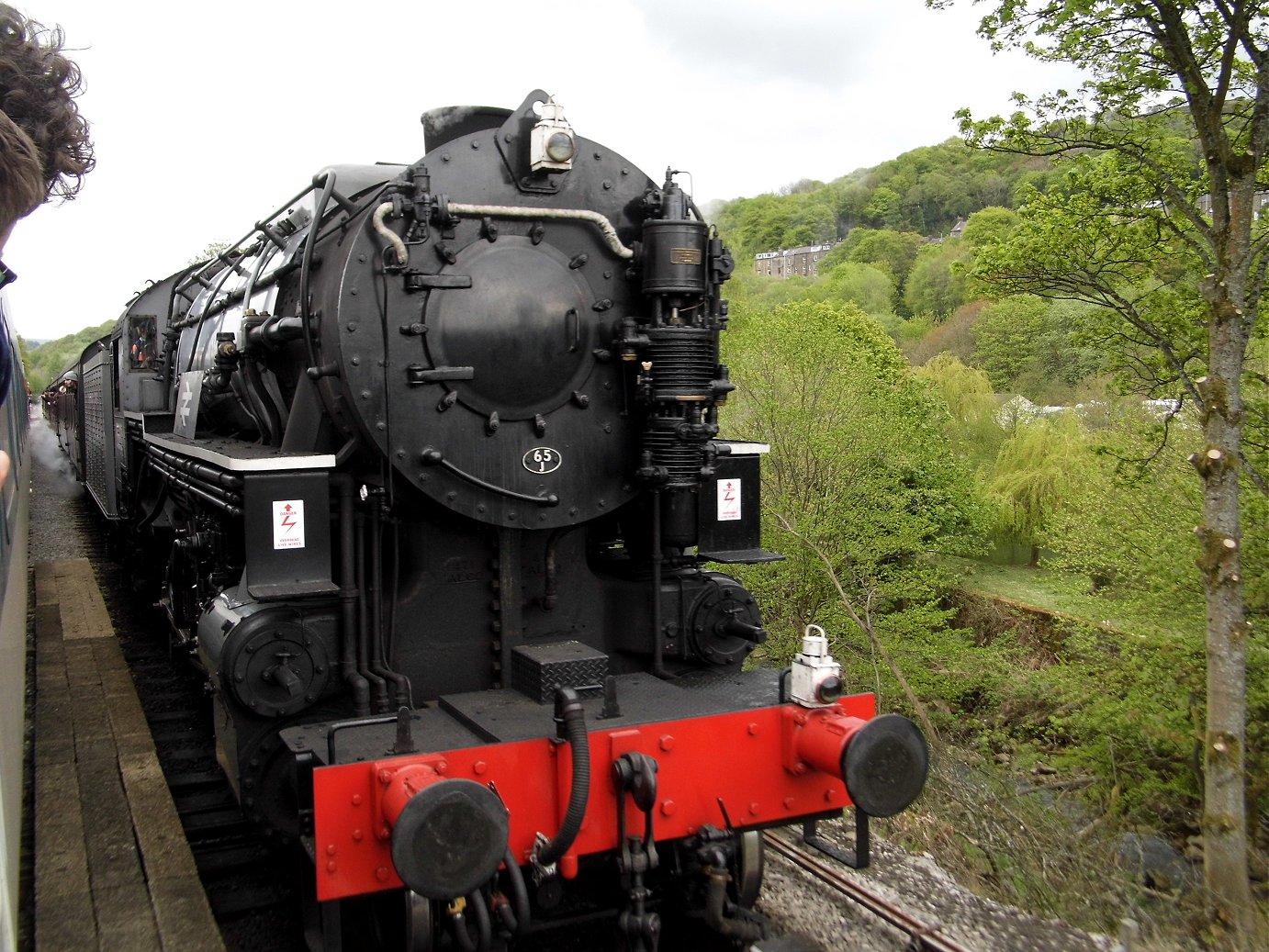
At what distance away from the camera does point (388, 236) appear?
3980 mm

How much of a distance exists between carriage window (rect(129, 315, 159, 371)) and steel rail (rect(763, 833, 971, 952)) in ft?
18.7

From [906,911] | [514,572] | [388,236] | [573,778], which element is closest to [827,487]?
[906,911]

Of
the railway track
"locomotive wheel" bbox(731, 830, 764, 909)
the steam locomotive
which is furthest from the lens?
the railway track

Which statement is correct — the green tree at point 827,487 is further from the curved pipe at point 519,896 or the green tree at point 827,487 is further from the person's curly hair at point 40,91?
the person's curly hair at point 40,91

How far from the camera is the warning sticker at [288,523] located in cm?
399

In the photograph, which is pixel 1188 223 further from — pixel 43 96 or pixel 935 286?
pixel 935 286

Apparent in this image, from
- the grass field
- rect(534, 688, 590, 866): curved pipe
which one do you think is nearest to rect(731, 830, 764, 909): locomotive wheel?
rect(534, 688, 590, 866): curved pipe

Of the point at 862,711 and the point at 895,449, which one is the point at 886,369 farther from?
the point at 862,711

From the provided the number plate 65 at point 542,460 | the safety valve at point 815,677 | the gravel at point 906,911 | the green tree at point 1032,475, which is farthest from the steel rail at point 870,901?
the green tree at point 1032,475

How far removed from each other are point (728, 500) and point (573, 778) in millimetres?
1836

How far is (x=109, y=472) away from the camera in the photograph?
942cm

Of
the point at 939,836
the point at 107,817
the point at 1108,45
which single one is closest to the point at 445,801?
the point at 107,817

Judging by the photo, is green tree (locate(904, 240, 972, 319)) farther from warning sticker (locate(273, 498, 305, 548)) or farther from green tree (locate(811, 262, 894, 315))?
warning sticker (locate(273, 498, 305, 548))

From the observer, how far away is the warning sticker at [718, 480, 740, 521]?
4.94m
